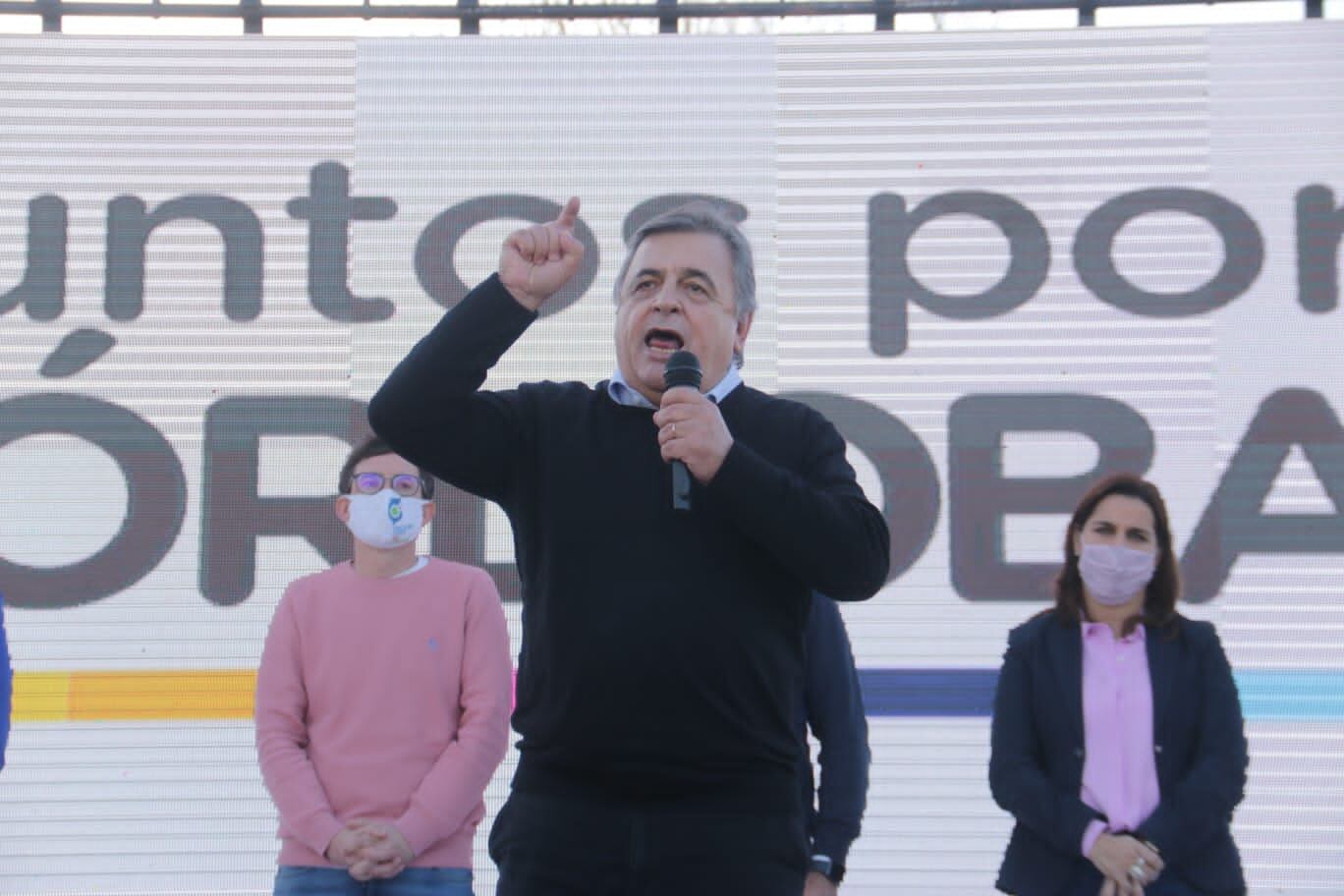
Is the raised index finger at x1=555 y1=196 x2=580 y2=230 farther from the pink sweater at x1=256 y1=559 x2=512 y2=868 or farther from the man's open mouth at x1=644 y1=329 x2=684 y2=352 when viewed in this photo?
the pink sweater at x1=256 y1=559 x2=512 y2=868

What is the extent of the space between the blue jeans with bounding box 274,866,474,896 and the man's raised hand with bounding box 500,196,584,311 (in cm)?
166

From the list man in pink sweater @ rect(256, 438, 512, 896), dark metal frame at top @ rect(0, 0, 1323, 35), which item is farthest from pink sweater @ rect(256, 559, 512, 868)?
dark metal frame at top @ rect(0, 0, 1323, 35)

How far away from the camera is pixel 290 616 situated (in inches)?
127

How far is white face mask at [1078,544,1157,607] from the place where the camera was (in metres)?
3.05

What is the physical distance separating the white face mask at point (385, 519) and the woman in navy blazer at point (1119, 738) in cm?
138

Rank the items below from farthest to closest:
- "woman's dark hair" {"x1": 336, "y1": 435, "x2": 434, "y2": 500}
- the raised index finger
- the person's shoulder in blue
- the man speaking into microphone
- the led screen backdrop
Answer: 1. the led screen backdrop
2. "woman's dark hair" {"x1": 336, "y1": 435, "x2": 434, "y2": 500}
3. the person's shoulder in blue
4. the raised index finger
5. the man speaking into microphone

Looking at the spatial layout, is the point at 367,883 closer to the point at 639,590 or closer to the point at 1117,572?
the point at 639,590

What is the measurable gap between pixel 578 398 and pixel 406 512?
1.45 m

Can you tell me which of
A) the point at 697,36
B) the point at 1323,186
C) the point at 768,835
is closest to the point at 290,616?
the point at 768,835

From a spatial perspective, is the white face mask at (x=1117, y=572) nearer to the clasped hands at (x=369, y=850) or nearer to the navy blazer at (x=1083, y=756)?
the navy blazer at (x=1083, y=756)

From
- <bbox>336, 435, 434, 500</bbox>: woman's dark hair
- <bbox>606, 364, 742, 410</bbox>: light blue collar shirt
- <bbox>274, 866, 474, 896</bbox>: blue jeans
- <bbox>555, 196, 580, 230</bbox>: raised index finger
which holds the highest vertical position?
<bbox>555, 196, 580, 230</bbox>: raised index finger

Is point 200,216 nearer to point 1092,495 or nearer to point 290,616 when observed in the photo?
point 290,616

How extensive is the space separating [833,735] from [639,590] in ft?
4.40

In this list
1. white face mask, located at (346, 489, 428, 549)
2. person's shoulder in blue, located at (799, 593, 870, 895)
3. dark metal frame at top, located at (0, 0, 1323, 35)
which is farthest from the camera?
dark metal frame at top, located at (0, 0, 1323, 35)
